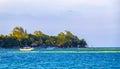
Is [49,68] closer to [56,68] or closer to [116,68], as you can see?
[56,68]

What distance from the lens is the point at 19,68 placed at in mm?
69375

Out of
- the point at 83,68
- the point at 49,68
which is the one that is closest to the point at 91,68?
the point at 83,68

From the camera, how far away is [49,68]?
69000mm

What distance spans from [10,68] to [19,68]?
1315 millimetres

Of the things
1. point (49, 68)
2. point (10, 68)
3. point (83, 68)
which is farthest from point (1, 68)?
point (83, 68)

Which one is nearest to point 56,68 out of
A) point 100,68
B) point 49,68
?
point 49,68

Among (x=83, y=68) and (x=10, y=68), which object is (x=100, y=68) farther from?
(x=10, y=68)

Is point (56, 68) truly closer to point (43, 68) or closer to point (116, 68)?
point (43, 68)

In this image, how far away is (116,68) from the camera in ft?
230

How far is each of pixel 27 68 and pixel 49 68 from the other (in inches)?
116

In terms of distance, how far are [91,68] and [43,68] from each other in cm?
644

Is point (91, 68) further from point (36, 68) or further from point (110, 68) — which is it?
point (36, 68)

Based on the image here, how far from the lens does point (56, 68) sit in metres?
69.3

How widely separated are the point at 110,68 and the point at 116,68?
3.18ft
